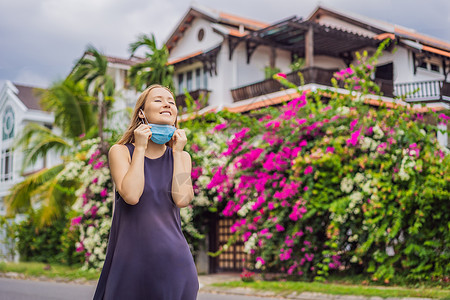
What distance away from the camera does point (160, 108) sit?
11.2ft

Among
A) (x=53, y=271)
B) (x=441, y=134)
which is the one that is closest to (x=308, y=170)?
(x=441, y=134)

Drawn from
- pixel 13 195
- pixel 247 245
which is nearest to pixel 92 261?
pixel 247 245

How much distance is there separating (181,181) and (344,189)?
26.3ft

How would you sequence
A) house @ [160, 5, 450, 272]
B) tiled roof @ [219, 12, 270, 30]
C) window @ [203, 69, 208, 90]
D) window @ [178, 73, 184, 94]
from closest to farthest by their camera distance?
house @ [160, 5, 450, 272] < tiled roof @ [219, 12, 270, 30] < window @ [203, 69, 208, 90] < window @ [178, 73, 184, 94]

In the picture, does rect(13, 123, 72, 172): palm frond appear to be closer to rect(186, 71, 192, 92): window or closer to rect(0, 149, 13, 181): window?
rect(186, 71, 192, 92): window

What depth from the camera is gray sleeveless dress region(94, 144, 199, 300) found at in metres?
3.06

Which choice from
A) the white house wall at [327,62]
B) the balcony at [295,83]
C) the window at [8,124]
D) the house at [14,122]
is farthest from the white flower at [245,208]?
the window at [8,124]

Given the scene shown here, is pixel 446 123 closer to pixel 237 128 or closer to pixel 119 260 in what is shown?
pixel 237 128

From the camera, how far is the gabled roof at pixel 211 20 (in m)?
26.4

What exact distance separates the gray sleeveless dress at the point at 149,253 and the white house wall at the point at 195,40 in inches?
920

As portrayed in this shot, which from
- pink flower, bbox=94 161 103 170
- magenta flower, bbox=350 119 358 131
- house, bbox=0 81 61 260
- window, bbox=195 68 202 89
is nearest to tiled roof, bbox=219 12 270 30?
window, bbox=195 68 202 89

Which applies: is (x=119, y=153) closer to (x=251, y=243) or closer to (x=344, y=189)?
(x=344, y=189)

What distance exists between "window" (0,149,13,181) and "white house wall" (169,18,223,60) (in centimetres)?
1317

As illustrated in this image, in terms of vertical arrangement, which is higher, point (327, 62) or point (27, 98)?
point (27, 98)
